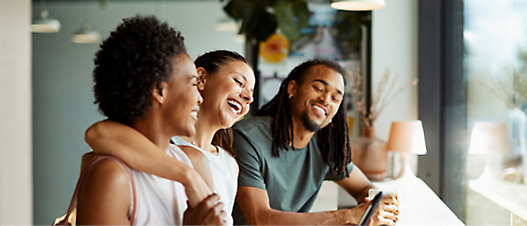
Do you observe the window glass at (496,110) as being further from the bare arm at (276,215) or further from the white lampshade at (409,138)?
the bare arm at (276,215)

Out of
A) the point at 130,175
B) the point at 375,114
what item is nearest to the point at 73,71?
the point at 375,114

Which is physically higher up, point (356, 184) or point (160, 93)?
point (160, 93)

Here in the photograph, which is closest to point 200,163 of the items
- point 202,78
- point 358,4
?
point 202,78

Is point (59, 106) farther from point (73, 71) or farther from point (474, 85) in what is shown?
point (474, 85)

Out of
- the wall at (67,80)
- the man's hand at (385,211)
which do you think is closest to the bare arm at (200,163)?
the man's hand at (385,211)

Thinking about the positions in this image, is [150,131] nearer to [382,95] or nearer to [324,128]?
[324,128]

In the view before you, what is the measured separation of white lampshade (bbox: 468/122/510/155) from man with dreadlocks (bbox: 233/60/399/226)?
48cm

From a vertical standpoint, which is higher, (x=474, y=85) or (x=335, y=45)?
(x=335, y=45)

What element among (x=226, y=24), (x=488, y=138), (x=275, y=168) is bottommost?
(x=275, y=168)

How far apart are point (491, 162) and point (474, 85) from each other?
17.6 inches

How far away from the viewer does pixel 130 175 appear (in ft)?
2.02

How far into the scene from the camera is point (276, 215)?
52.4 inches

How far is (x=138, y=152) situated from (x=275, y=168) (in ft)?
3.07

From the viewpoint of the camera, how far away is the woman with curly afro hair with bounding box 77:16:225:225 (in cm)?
59
